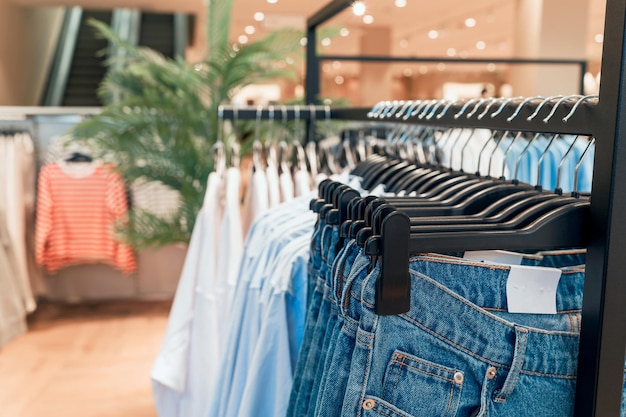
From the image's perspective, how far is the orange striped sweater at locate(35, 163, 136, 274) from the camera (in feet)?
14.9

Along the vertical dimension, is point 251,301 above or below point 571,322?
below

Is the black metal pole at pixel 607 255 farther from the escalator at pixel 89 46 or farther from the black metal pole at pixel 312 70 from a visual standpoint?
the escalator at pixel 89 46

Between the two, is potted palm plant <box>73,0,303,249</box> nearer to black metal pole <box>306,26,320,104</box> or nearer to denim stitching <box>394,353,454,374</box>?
black metal pole <box>306,26,320,104</box>

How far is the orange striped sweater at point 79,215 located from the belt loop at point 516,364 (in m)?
4.00

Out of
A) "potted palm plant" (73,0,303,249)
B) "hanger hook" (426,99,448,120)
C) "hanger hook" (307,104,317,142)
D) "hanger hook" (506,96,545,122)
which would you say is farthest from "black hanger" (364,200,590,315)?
"potted palm plant" (73,0,303,249)

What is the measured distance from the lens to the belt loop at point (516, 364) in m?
0.86

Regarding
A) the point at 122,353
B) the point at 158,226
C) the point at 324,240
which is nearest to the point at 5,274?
the point at 122,353

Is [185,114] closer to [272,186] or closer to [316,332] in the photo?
[272,186]

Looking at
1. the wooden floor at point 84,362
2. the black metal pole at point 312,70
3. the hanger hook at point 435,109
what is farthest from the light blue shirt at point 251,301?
the wooden floor at point 84,362

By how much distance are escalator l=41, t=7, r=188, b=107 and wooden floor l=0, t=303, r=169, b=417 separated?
5.38 m

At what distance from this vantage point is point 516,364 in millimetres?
857

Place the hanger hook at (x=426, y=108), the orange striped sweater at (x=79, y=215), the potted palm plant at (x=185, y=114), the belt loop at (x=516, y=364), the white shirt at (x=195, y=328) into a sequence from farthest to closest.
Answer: the orange striped sweater at (x=79, y=215) → the potted palm plant at (x=185, y=114) → the white shirt at (x=195, y=328) → the hanger hook at (x=426, y=108) → the belt loop at (x=516, y=364)

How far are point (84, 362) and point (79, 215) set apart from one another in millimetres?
1155

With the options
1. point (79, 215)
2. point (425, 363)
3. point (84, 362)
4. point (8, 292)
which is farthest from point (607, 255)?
point (79, 215)
